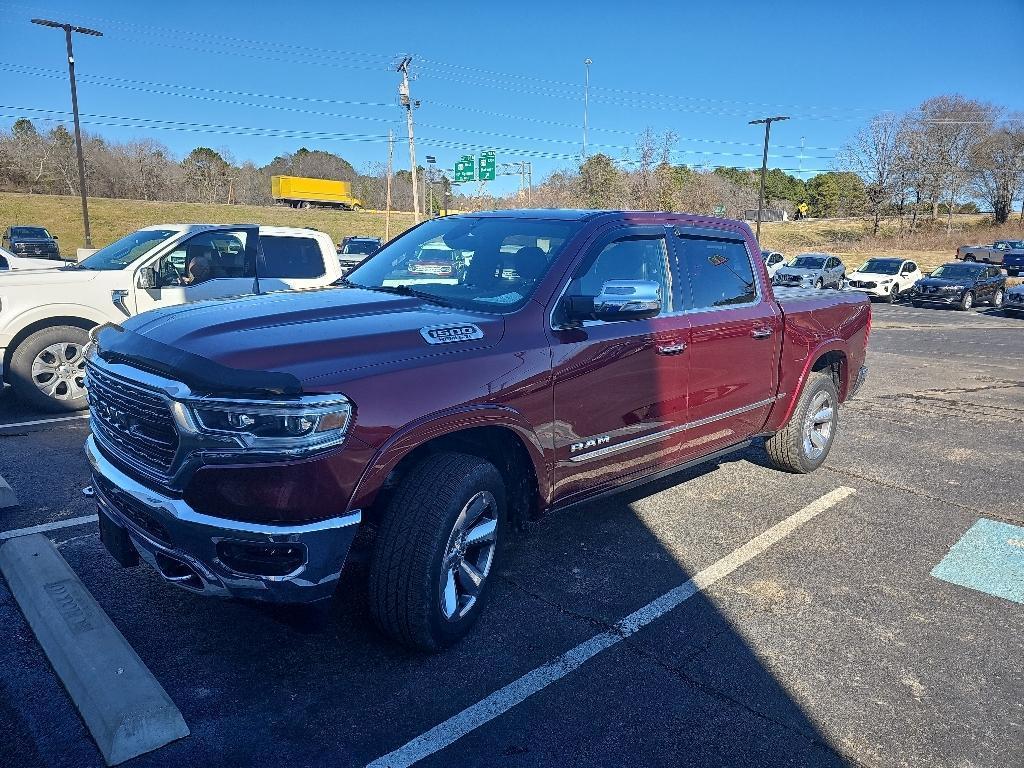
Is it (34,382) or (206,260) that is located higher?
(206,260)

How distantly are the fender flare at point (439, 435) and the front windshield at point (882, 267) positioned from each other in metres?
29.8

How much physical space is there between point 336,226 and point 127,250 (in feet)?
195

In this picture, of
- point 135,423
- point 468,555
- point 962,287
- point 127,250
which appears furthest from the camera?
point 962,287

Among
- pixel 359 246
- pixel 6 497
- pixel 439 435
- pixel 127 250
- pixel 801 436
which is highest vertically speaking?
pixel 127 250

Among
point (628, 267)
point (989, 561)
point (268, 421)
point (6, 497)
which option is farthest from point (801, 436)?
point (6, 497)

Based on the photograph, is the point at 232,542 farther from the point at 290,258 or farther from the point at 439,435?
the point at 290,258

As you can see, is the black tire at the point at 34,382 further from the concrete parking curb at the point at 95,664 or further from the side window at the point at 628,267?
the side window at the point at 628,267

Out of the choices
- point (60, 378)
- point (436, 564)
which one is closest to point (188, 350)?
point (436, 564)

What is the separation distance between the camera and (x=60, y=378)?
23.2 feet

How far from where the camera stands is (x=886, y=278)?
93.1ft

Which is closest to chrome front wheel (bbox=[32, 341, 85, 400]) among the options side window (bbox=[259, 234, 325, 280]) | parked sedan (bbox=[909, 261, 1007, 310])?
side window (bbox=[259, 234, 325, 280])

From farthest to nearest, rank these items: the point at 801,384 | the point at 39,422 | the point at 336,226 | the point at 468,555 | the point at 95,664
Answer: the point at 336,226, the point at 39,422, the point at 801,384, the point at 468,555, the point at 95,664

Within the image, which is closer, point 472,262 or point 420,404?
point 420,404

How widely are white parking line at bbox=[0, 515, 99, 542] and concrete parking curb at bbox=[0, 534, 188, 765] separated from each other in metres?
0.76
